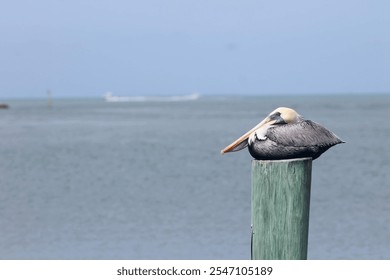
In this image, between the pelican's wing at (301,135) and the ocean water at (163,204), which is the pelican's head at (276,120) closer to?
the pelican's wing at (301,135)

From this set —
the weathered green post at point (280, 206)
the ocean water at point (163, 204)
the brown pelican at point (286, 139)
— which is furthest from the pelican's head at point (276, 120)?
the ocean water at point (163, 204)

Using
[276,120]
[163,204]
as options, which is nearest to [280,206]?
[276,120]

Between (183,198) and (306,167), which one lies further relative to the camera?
(183,198)

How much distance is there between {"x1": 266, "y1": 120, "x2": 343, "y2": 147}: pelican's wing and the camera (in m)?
5.13

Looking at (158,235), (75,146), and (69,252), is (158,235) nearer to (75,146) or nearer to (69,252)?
(69,252)

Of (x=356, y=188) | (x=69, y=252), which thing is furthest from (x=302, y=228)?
(x=356, y=188)

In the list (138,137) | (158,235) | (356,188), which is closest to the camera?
(158,235)

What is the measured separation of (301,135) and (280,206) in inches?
20.7

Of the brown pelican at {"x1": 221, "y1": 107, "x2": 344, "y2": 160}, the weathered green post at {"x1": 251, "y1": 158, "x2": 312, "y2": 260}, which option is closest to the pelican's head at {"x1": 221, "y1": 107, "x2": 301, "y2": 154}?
the brown pelican at {"x1": 221, "y1": 107, "x2": 344, "y2": 160}

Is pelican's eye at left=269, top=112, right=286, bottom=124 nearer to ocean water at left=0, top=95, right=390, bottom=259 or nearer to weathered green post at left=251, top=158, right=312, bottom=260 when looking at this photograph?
weathered green post at left=251, top=158, right=312, bottom=260

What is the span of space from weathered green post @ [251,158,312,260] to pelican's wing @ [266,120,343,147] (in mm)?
161

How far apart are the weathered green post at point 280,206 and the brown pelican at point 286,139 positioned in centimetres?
11
